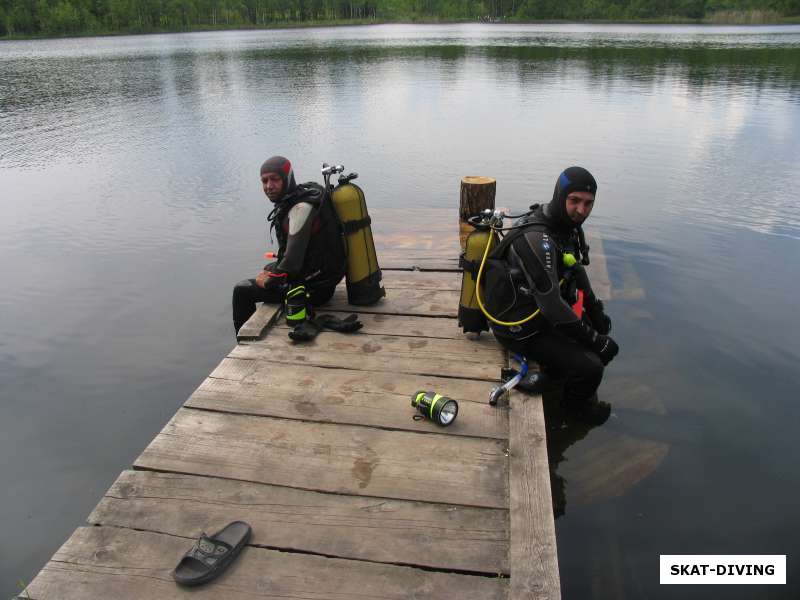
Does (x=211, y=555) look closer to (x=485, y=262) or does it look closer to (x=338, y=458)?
(x=338, y=458)

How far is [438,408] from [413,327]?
1682mm

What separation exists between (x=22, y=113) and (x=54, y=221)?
14463 millimetres

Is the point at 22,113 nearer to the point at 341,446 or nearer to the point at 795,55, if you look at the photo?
the point at 341,446

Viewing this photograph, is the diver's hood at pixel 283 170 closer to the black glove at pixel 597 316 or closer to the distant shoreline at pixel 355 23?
the black glove at pixel 597 316

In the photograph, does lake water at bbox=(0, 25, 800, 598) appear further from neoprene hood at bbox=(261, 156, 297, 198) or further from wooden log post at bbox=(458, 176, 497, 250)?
neoprene hood at bbox=(261, 156, 297, 198)

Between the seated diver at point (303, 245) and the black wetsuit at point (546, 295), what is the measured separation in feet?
5.00

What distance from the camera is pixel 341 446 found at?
12.7 ft

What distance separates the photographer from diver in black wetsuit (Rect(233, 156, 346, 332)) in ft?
17.5

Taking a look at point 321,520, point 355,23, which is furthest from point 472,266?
point 355,23

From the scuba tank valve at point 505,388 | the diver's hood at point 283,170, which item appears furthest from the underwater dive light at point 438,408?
the diver's hood at point 283,170

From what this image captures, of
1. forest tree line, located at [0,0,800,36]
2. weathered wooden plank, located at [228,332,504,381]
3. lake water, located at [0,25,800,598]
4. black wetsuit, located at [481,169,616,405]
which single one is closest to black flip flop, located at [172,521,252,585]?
weathered wooden plank, located at [228,332,504,381]

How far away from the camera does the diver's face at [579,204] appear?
445 centimetres

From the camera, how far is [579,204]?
4.48m

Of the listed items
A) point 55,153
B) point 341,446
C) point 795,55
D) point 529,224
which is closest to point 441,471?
point 341,446
